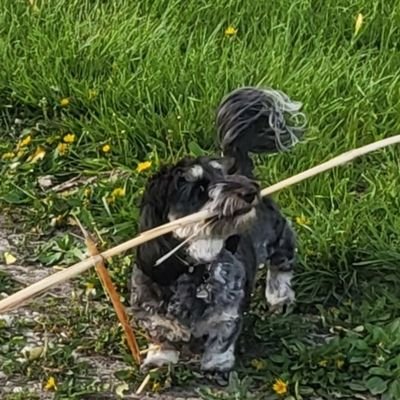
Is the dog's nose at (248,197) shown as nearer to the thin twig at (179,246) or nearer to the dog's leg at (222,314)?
the thin twig at (179,246)

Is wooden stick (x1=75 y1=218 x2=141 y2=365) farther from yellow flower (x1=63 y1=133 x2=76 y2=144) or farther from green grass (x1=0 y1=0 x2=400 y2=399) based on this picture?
yellow flower (x1=63 y1=133 x2=76 y2=144)

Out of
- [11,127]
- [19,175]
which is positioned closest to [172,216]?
[19,175]

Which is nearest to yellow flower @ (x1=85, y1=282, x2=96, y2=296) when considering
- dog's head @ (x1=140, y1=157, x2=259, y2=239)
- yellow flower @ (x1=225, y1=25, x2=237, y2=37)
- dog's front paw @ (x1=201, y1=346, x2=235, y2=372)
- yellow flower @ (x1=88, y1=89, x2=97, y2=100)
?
dog's front paw @ (x1=201, y1=346, x2=235, y2=372)

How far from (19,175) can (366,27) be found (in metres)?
1.61

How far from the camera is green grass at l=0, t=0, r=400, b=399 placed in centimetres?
377

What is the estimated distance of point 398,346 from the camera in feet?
11.7

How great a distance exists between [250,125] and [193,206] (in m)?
0.52

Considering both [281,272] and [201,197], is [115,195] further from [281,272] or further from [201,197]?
[201,197]

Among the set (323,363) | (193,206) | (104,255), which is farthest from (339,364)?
(104,255)

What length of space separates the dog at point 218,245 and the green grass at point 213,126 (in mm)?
192

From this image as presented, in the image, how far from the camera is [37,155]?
4.60 meters

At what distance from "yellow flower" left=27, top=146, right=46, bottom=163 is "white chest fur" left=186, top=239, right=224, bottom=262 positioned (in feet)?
5.09

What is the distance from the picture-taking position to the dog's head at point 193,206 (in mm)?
3008

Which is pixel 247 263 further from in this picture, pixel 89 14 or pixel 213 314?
pixel 89 14
